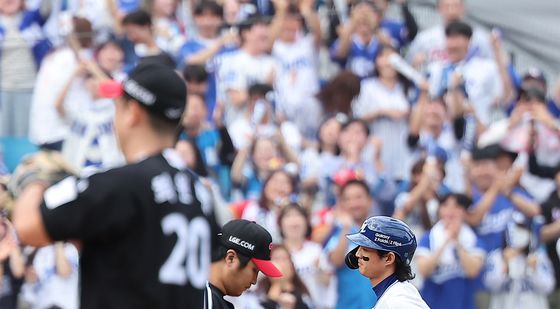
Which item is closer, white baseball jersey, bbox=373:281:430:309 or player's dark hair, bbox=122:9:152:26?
white baseball jersey, bbox=373:281:430:309

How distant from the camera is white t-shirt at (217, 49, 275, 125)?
38.5ft

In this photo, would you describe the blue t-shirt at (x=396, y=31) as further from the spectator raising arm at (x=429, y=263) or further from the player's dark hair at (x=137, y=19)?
the spectator raising arm at (x=429, y=263)

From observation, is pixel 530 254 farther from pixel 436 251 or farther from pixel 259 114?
pixel 259 114

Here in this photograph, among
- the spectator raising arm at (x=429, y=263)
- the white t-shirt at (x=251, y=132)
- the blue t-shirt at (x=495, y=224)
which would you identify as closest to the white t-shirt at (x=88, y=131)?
the white t-shirt at (x=251, y=132)

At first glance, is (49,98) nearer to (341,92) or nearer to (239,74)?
(239,74)

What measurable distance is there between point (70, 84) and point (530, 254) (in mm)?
4125

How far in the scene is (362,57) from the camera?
485 inches

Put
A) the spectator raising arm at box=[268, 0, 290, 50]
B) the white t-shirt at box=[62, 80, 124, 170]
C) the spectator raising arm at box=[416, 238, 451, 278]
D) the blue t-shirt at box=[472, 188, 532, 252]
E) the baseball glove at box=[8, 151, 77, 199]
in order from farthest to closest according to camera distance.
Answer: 1. the spectator raising arm at box=[268, 0, 290, 50]
2. the white t-shirt at box=[62, 80, 124, 170]
3. the blue t-shirt at box=[472, 188, 532, 252]
4. the spectator raising arm at box=[416, 238, 451, 278]
5. the baseball glove at box=[8, 151, 77, 199]

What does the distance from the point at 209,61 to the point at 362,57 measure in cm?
152

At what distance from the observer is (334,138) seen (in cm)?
1139

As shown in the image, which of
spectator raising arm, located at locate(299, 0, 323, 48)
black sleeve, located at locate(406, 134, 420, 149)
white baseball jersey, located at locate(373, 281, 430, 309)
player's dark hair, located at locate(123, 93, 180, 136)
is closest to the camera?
player's dark hair, located at locate(123, 93, 180, 136)

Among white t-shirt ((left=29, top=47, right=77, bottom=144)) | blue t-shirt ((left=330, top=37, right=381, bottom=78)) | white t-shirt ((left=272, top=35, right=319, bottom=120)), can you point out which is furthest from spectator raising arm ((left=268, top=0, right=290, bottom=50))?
white t-shirt ((left=29, top=47, right=77, bottom=144))

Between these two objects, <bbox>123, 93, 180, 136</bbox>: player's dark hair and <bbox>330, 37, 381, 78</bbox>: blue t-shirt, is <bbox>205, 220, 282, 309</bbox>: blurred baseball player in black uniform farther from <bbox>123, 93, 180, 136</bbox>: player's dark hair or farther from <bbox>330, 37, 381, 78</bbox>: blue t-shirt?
<bbox>330, 37, 381, 78</bbox>: blue t-shirt

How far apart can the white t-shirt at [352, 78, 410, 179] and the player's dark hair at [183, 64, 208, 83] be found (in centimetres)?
152
